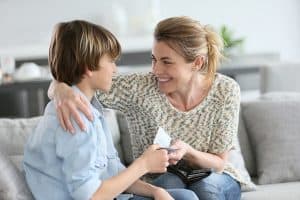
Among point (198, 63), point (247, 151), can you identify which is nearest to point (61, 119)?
point (198, 63)

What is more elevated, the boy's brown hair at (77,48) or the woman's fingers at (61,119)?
the boy's brown hair at (77,48)

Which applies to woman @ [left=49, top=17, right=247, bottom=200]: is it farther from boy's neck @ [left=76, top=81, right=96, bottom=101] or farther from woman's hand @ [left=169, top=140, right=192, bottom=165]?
boy's neck @ [left=76, top=81, right=96, bottom=101]

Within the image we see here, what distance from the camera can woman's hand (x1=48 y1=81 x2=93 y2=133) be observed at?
172 centimetres

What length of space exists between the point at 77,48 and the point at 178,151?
0.51m

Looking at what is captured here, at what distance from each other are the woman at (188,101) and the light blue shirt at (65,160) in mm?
344

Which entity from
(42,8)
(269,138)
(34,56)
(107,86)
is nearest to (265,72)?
(269,138)

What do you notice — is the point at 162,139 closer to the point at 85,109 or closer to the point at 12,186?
the point at 85,109

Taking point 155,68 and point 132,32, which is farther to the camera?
point 132,32

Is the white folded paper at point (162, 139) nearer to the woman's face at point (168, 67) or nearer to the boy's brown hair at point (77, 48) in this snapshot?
the woman's face at point (168, 67)

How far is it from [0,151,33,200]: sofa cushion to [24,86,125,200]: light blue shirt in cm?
7

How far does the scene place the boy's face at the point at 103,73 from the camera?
72.2 inches

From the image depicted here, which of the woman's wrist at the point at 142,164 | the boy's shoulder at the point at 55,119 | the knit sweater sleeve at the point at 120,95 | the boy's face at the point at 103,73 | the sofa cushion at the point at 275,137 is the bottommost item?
the sofa cushion at the point at 275,137

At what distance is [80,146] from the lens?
1697 millimetres

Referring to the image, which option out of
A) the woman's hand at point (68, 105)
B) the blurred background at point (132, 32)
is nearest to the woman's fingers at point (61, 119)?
the woman's hand at point (68, 105)
